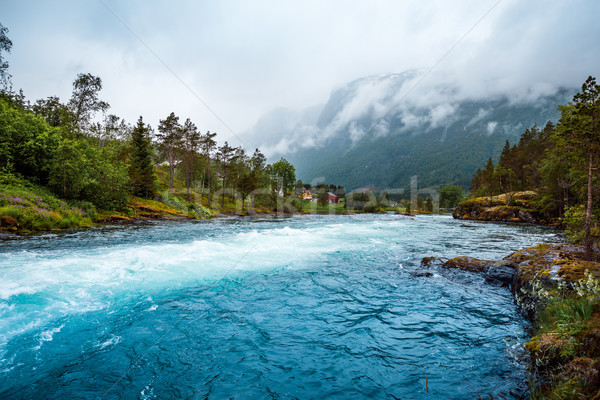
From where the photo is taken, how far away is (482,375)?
13.9ft

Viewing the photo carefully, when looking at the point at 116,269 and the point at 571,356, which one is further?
the point at 116,269

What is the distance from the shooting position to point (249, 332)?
18.7 feet

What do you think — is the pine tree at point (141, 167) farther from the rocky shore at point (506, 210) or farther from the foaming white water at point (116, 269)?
the rocky shore at point (506, 210)

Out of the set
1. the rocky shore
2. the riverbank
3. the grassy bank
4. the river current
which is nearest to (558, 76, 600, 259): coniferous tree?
the riverbank

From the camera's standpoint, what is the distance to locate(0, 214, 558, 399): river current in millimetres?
4023

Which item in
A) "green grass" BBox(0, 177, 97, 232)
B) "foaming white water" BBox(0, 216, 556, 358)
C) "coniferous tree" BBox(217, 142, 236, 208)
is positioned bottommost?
"foaming white water" BBox(0, 216, 556, 358)

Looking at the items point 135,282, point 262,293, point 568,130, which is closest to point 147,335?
point 262,293

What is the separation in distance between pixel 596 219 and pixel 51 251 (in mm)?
27111

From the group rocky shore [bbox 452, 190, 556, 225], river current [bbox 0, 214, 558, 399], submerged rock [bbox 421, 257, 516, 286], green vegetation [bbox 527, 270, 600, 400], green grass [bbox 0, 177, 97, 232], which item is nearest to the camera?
green vegetation [bbox 527, 270, 600, 400]

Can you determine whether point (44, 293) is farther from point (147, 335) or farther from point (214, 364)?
point (214, 364)

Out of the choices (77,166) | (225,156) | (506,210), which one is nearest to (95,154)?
(77,166)

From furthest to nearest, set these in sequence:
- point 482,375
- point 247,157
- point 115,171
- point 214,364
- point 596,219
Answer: point 247,157 → point 115,171 → point 596,219 → point 214,364 → point 482,375

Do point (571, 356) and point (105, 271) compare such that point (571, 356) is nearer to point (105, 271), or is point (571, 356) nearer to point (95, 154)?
point (105, 271)

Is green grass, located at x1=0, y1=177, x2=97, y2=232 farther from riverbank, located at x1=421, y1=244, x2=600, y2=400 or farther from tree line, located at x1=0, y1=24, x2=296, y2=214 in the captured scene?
riverbank, located at x1=421, y1=244, x2=600, y2=400
